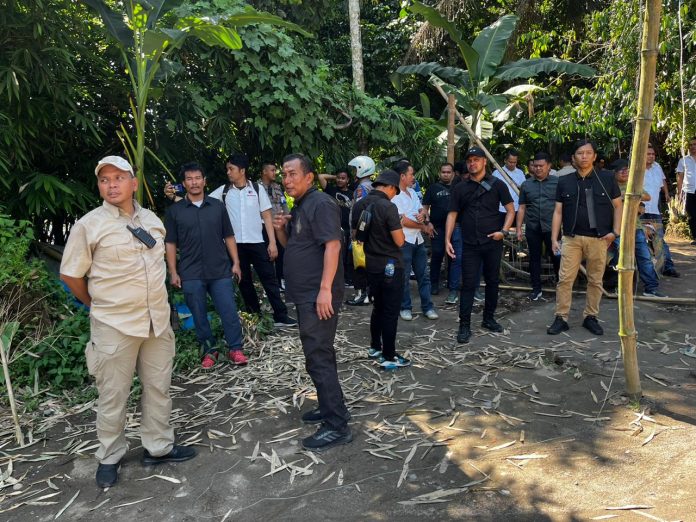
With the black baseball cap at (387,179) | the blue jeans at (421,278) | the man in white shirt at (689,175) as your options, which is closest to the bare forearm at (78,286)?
the black baseball cap at (387,179)

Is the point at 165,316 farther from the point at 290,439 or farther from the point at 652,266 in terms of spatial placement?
the point at 652,266

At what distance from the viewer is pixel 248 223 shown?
6062 millimetres

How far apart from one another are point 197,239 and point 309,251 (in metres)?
1.75

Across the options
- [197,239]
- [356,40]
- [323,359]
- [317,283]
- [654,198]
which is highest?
[356,40]

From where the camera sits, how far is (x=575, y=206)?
574 cm

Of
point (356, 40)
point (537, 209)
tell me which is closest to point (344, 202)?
point (537, 209)

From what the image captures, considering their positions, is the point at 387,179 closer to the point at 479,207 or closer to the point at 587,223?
the point at 479,207

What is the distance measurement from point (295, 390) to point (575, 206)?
10.9 feet

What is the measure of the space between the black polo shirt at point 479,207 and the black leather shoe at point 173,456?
3452 millimetres

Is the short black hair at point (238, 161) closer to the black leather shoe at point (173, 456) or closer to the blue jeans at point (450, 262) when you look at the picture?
the blue jeans at point (450, 262)

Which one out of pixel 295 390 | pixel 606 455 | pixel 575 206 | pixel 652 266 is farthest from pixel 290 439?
pixel 652 266

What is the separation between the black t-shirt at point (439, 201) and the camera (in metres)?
7.66

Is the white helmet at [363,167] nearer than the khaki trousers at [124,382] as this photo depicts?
No

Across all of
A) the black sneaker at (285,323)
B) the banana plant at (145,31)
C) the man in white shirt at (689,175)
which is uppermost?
the banana plant at (145,31)
